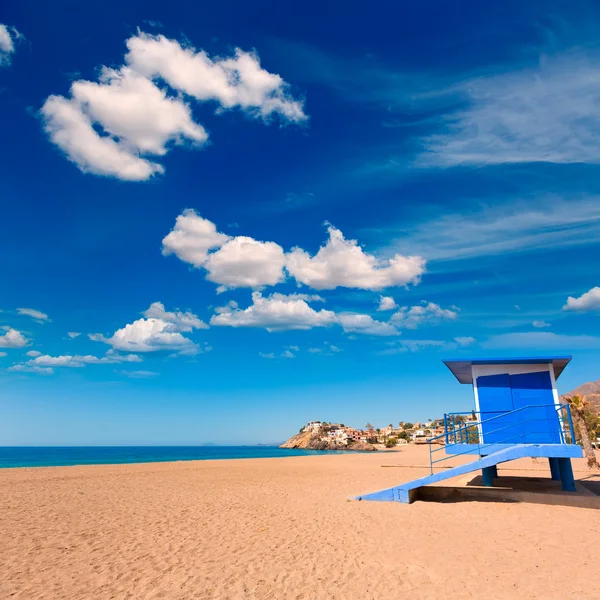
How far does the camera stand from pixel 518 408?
14023mm

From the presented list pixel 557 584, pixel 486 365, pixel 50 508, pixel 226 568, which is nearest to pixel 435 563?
pixel 557 584

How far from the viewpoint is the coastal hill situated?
389ft

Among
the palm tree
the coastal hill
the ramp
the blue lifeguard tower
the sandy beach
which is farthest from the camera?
the coastal hill

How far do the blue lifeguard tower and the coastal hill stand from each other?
329ft

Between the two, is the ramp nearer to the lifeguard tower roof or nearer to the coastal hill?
the lifeguard tower roof

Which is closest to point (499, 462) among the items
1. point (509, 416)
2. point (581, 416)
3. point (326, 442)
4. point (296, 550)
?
point (509, 416)

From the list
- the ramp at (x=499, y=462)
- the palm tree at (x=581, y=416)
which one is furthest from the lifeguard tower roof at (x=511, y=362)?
the palm tree at (x=581, y=416)

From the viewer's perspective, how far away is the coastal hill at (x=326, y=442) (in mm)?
118537

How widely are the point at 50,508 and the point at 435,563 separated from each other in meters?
12.7

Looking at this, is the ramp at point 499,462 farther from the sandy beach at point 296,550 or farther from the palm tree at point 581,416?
the palm tree at point 581,416

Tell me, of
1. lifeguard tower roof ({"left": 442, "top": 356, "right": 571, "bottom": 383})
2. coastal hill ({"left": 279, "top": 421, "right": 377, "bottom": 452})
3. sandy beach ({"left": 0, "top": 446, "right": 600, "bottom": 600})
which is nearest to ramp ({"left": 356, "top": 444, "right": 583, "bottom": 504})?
sandy beach ({"left": 0, "top": 446, "right": 600, "bottom": 600})

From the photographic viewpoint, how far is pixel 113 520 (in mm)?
12031

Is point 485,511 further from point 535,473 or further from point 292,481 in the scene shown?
point 535,473

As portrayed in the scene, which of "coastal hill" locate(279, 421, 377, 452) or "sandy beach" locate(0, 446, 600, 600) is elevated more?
"sandy beach" locate(0, 446, 600, 600)
